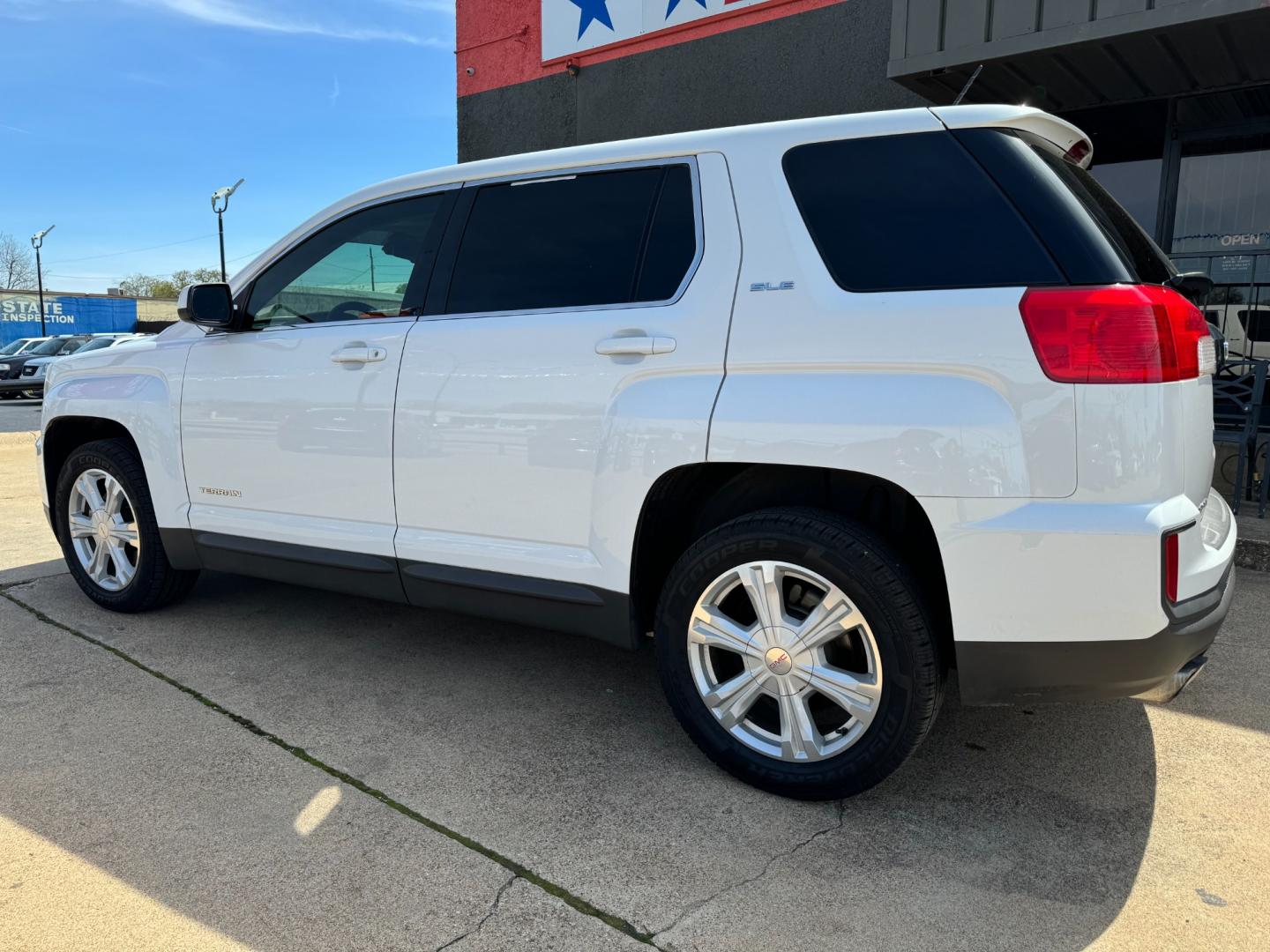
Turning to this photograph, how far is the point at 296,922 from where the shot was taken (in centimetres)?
214

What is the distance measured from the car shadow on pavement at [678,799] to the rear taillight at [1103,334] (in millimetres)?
1255

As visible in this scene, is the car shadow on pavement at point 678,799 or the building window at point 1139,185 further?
the building window at point 1139,185

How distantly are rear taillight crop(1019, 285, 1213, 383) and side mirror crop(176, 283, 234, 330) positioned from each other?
10.0 ft

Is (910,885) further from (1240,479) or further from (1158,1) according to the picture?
(1158,1)

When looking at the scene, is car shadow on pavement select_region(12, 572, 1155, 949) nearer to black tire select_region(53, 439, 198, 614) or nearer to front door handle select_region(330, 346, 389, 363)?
black tire select_region(53, 439, 198, 614)

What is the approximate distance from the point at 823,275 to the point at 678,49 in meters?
8.45

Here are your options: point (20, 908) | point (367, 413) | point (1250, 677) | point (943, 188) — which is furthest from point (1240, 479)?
point (20, 908)

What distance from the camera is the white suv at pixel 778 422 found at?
2273 mm

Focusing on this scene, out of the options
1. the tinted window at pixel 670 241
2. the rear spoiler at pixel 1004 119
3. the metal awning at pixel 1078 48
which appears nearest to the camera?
the rear spoiler at pixel 1004 119

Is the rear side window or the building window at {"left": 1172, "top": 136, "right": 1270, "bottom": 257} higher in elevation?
the building window at {"left": 1172, "top": 136, "right": 1270, "bottom": 257}

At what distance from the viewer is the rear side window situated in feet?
7.80

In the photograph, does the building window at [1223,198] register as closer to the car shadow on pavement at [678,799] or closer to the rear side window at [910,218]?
the car shadow on pavement at [678,799]

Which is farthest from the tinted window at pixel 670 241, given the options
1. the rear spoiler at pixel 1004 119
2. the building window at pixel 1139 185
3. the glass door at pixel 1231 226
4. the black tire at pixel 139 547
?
the building window at pixel 1139 185

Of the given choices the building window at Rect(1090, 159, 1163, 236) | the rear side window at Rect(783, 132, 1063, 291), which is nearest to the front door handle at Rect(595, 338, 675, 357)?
the rear side window at Rect(783, 132, 1063, 291)
